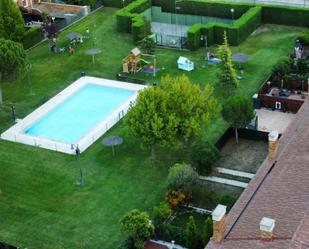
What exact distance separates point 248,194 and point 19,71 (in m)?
30.1

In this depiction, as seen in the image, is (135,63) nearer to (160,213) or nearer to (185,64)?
(185,64)

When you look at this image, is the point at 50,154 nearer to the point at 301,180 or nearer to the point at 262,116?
the point at 262,116

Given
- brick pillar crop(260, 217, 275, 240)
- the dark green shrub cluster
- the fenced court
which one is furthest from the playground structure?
brick pillar crop(260, 217, 275, 240)

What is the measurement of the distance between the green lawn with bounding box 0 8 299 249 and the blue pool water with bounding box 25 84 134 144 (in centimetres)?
206

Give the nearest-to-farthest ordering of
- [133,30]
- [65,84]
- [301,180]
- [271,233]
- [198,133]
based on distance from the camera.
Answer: [271,233]
[301,180]
[198,133]
[65,84]
[133,30]

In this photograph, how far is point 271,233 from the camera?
2628 centimetres

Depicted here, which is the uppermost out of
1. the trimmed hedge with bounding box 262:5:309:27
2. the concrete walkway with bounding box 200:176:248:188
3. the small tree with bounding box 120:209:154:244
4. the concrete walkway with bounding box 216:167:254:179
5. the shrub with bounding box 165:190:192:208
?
the trimmed hedge with bounding box 262:5:309:27

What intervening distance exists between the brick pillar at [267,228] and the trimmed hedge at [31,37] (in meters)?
46.5

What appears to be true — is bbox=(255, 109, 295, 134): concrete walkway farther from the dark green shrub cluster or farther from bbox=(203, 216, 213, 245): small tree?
the dark green shrub cluster

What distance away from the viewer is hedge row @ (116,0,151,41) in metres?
66.8

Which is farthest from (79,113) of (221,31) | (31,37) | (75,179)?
(221,31)

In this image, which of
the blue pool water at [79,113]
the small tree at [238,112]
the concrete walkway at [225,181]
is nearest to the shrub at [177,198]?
the concrete walkway at [225,181]

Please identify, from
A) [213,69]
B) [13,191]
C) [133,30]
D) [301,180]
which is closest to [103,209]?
[13,191]

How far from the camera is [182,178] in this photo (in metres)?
40.8
